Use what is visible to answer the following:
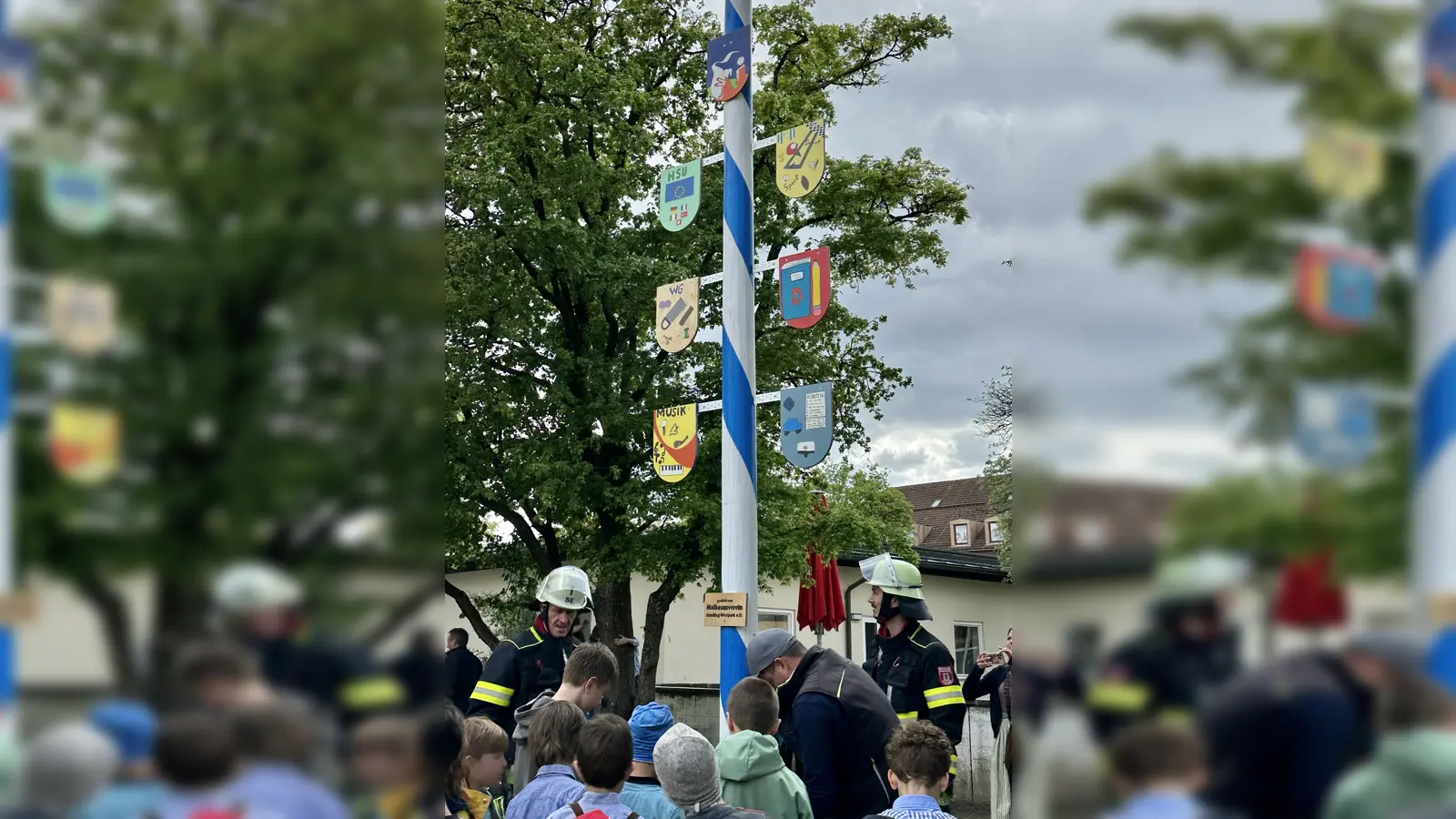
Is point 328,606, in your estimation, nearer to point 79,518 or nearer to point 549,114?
point 79,518

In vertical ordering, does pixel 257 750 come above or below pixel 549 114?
below

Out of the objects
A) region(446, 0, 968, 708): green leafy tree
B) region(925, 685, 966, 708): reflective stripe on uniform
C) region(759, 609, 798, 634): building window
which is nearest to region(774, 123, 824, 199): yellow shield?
region(925, 685, 966, 708): reflective stripe on uniform

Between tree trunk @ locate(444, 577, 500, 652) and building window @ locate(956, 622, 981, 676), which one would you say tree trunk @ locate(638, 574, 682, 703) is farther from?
building window @ locate(956, 622, 981, 676)

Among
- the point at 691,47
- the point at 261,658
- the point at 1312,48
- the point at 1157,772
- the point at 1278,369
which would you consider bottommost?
the point at 1157,772

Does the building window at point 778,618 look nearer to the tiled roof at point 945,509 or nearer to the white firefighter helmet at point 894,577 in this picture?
the tiled roof at point 945,509

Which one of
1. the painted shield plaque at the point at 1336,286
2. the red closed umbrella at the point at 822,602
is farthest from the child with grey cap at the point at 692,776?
the red closed umbrella at the point at 822,602

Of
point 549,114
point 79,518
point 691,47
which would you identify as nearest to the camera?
point 79,518

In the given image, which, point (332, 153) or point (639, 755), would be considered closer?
point (332, 153)

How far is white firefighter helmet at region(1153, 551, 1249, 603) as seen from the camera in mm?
1101

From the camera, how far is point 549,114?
16.1 metres

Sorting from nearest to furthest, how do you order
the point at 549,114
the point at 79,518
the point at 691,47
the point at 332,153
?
the point at 79,518, the point at 332,153, the point at 549,114, the point at 691,47

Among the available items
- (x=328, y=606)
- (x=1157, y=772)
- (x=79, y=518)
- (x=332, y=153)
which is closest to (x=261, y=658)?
(x=328, y=606)

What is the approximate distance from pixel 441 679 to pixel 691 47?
1677 cm

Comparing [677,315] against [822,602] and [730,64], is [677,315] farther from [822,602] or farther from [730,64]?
[822,602]
